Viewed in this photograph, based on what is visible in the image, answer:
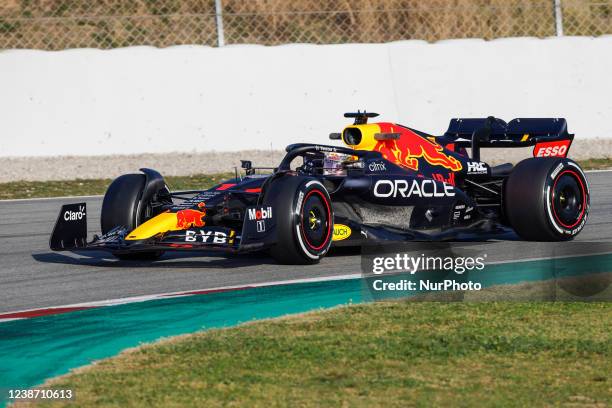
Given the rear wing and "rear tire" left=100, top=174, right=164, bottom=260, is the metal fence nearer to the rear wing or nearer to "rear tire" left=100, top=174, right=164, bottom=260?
the rear wing

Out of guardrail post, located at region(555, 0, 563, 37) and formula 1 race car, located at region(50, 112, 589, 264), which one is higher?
guardrail post, located at region(555, 0, 563, 37)

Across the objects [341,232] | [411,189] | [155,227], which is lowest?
[341,232]

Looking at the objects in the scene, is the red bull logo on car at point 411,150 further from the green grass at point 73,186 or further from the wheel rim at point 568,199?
the green grass at point 73,186

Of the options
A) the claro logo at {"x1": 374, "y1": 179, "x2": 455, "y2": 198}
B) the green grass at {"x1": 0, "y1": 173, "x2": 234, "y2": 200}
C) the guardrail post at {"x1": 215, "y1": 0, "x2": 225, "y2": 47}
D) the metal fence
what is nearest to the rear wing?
the claro logo at {"x1": 374, "y1": 179, "x2": 455, "y2": 198}

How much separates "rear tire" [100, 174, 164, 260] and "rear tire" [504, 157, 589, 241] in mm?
3245

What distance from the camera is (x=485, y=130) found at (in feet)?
36.8

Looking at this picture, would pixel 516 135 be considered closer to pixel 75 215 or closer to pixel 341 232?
pixel 341 232

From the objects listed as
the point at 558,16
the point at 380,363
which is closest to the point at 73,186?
the point at 558,16

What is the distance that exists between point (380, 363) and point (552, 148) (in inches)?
229

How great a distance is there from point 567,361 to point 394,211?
4283 mm

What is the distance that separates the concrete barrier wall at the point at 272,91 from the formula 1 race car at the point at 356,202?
5903mm

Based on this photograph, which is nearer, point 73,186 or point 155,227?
point 155,227

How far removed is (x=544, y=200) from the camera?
10.1 meters

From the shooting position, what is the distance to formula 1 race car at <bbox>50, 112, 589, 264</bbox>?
9.03m
